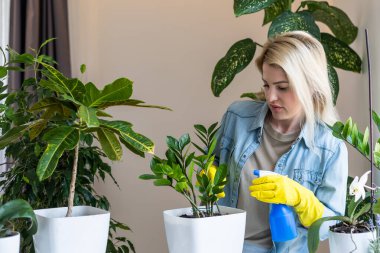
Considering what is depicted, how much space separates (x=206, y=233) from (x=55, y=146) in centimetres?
35

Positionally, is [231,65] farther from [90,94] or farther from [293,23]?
[90,94]

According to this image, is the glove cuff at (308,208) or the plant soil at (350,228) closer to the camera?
the plant soil at (350,228)

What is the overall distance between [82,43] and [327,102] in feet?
6.99

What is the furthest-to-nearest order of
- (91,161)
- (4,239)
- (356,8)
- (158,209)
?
1. (158,209)
2. (356,8)
3. (91,161)
4. (4,239)

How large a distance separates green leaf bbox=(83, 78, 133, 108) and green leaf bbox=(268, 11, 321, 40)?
44.2 inches

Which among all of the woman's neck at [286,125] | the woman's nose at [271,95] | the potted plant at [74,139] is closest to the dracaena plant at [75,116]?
the potted plant at [74,139]

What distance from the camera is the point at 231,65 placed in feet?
8.25

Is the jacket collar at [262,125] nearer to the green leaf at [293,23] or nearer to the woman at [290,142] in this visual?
the woman at [290,142]

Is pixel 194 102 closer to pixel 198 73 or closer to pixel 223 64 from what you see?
pixel 198 73

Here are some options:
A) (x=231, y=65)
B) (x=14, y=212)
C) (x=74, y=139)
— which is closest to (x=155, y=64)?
(x=231, y=65)

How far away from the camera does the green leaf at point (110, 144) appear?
1219 mm

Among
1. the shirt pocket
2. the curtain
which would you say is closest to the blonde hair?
the shirt pocket

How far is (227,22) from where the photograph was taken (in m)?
3.12

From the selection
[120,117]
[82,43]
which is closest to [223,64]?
[120,117]
